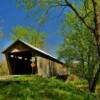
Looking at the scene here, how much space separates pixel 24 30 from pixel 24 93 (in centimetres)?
7740

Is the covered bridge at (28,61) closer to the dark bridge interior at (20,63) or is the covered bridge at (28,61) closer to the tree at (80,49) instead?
the dark bridge interior at (20,63)

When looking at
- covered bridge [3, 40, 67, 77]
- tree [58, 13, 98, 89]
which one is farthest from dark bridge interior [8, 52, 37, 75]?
tree [58, 13, 98, 89]

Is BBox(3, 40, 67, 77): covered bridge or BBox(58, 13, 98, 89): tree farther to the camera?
BBox(58, 13, 98, 89): tree

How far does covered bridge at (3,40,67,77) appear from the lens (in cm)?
4212

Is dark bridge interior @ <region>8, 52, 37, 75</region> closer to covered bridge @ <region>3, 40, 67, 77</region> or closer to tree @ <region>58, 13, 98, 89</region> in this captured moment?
covered bridge @ <region>3, 40, 67, 77</region>

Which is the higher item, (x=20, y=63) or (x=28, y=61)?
(x=28, y=61)

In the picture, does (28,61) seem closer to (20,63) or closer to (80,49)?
(20,63)

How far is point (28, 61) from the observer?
1994 inches

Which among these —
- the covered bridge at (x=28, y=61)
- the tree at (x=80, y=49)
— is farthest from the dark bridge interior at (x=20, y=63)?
the tree at (x=80, y=49)

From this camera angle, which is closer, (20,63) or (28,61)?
(20,63)

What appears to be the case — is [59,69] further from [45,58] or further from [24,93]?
[24,93]

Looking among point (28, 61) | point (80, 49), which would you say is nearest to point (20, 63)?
point (28, 61)

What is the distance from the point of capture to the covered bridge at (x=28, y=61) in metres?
42.1

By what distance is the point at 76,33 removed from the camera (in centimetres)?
4838
